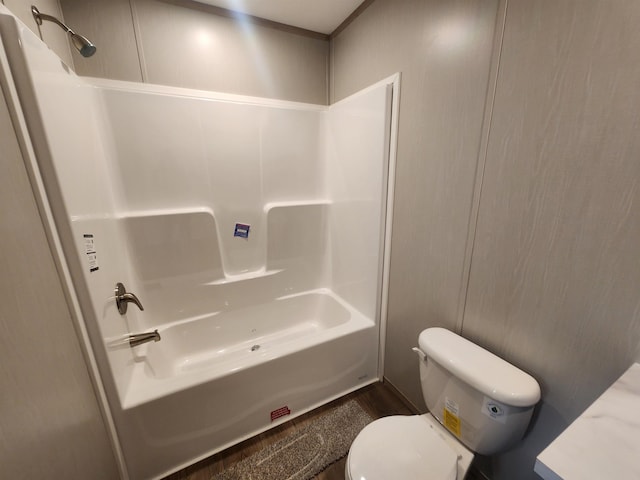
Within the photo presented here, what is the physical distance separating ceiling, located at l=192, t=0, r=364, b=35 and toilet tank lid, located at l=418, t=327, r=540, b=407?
1951 mm

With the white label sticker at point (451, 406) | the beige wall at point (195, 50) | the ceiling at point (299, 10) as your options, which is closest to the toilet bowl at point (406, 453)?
the white label sticker at point (451, 406)

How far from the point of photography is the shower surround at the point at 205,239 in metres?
1.00

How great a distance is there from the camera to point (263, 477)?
1.26 m

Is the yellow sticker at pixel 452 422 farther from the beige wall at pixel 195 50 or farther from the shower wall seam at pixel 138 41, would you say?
the shower wall seam at pixel 138 41

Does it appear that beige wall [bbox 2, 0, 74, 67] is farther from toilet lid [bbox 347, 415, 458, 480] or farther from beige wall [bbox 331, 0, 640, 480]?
toilet lid [bbox 347, 415, 458, 480]

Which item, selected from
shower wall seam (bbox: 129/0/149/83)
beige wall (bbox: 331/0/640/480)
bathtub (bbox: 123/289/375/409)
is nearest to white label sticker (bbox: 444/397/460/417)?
beige wall (bbox: 331/0/640/480)

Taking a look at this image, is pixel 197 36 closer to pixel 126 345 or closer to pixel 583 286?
pixel 126 345

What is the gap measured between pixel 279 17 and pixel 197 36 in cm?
55

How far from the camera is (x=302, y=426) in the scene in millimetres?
1512

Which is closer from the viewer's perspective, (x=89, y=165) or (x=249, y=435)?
(x=89, y=165)

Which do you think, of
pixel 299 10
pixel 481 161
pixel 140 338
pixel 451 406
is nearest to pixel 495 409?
pixel 451 406

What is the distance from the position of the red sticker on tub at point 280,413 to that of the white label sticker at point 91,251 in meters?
1.19

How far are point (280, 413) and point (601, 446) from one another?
1400mm

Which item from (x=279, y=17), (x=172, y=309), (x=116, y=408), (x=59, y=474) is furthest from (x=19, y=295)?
(x=279, y=17)
